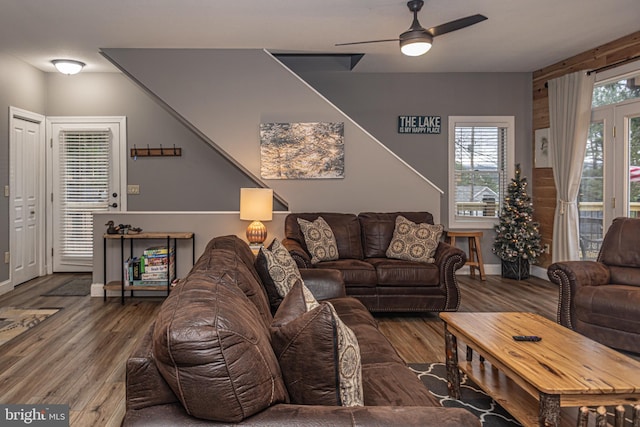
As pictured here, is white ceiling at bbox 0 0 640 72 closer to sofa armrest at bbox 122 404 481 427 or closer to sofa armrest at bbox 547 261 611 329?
sofa armrest at bbox 547 261 611 329

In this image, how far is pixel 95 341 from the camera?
378 centimetres

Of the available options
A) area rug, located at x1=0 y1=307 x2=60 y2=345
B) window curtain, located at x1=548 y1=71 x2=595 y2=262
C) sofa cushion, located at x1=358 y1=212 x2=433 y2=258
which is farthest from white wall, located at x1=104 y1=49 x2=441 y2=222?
area rug, located at x1=0 y1=307 x2=60 y2=345

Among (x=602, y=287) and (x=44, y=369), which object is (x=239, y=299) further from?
(x=602, y=287)

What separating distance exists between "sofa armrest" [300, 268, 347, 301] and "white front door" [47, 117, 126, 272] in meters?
4.34

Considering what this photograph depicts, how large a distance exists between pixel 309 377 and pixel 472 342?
146cm

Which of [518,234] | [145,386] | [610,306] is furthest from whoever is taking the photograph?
[518,234]

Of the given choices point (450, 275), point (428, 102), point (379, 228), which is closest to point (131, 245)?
point (379, 228)

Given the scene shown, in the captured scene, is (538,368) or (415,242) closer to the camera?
(538,368)

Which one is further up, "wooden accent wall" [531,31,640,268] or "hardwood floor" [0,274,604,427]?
"wooden accent wall" [531,31,640,268]

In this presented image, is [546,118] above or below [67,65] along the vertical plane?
below

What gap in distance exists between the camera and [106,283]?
17.2ft

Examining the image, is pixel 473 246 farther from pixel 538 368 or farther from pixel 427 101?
pixel 538 368

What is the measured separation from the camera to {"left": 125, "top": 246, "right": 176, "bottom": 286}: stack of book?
16.6 feet

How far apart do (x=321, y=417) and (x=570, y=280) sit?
3203 millimetres
